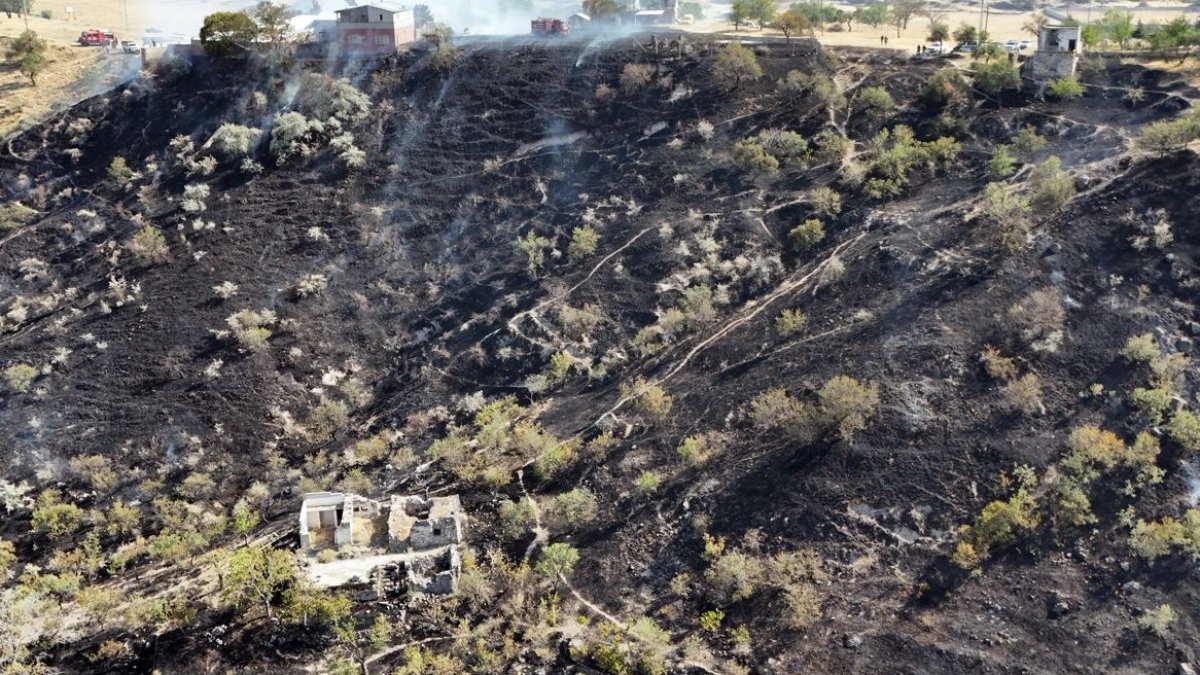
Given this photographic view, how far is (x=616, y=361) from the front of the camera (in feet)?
135

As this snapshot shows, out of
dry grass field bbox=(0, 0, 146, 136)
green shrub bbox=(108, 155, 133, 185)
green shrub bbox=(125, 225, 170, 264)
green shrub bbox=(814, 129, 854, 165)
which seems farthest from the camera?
dry grass field bbox=(0, 0, 146, 136)

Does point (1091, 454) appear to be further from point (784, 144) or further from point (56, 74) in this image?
point (56, 74)

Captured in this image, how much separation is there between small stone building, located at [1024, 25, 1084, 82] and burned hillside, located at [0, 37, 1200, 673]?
132 centimetres

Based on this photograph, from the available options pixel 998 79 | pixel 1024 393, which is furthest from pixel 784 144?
pixel 1024 393

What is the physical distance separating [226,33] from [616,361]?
3216 centimetres

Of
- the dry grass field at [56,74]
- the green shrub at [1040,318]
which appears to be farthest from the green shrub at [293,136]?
the green shrub at [1040,318]

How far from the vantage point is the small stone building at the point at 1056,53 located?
50.1 metres

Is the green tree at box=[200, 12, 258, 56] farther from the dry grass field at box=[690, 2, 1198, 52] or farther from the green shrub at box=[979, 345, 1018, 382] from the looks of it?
the green shrub at box=[979, 345, 1018, 382]

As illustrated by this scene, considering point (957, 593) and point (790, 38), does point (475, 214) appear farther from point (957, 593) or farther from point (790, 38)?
point (957, 593)

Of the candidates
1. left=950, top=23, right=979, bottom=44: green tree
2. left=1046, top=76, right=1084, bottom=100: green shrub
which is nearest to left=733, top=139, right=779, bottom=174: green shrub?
left=1046, top=76, right=1084, bottom=100: green shrub

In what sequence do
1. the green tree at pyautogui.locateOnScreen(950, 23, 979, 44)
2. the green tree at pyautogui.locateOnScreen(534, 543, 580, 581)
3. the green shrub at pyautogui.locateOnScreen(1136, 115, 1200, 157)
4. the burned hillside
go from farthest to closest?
1. the green tree at pyautogui.locateOnScreen(950, 23, 979, 44)
2. the green shrub at pyautogui.locateOnScreen(1136, 115, 1200, 157)
3. the green tree at pyautogui.locateOnScreen(534, 543, 580, 581)
4. the burned hillside

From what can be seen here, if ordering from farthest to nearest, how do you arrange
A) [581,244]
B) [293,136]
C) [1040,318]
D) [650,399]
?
[293,136]
[581,244]
[650,399]
[1040,318]

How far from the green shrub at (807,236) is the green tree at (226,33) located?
109ft

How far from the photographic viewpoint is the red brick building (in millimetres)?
56500
